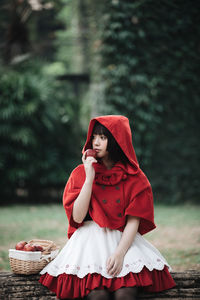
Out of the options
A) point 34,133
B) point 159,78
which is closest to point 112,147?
point 159,78

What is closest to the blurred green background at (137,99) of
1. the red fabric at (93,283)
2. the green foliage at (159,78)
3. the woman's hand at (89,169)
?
the green foliage at (159,78)

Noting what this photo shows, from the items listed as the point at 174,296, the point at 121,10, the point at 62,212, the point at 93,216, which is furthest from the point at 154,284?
the point at 121,10

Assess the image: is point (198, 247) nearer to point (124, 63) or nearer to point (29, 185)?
point (124, 63)

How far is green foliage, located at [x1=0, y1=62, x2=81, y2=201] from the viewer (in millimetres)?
9109

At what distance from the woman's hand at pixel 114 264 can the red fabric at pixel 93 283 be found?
0.05m

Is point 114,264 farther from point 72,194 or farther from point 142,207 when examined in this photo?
point 72,194

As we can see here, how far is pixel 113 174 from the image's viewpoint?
2488 millimetres

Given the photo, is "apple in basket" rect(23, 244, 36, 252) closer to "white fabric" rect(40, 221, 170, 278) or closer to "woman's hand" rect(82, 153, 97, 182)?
Result: "white fabric" rect(40, 221, 170, 278)

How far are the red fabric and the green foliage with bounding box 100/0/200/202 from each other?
7010 millimetres

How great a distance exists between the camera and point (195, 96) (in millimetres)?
A: 9258

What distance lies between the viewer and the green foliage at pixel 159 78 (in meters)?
9.04

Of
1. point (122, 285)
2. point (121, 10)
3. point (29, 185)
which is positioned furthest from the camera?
point (29, 185)

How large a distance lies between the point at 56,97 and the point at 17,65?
162cm

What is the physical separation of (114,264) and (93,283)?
17 cm
